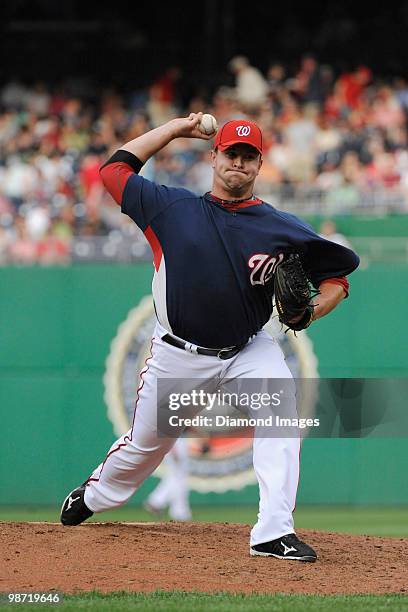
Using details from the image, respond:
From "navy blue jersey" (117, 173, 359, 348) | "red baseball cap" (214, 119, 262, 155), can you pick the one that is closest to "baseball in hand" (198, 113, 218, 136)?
"red baseball cap" (214, 119, 262, 155)

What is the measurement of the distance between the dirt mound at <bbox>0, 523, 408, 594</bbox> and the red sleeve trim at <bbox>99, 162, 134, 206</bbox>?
5.51 feet

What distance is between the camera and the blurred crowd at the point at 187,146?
13.2m

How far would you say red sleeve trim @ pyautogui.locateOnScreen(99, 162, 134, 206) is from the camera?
18.6 feet

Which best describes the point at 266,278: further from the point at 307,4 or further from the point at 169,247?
the point at 307,4

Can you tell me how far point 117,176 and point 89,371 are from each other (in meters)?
4.63

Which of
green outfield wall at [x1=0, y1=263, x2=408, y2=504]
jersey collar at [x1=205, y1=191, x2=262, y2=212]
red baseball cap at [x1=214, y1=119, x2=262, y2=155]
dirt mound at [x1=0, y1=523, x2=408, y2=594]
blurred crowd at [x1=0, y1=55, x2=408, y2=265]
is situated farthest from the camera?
blurred crowd at [x1=0, y1=55, x2=408, y2=265]

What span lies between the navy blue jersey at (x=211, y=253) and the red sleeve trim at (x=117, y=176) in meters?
0.03

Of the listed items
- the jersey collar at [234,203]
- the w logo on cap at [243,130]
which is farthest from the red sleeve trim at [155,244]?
the w logo on cap at [243,130]

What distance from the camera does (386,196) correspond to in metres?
13.0

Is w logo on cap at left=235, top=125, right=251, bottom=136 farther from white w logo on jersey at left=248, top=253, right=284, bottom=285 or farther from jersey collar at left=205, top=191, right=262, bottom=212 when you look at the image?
white w logo on jersey at left=248, top=253, right=284, bottom=285

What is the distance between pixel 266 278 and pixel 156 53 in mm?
15812

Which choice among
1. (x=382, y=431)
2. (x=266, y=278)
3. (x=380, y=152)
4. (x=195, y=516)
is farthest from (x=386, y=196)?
(x=266, y=278)

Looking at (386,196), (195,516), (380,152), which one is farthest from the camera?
(380,152)

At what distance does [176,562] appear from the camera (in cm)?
548
